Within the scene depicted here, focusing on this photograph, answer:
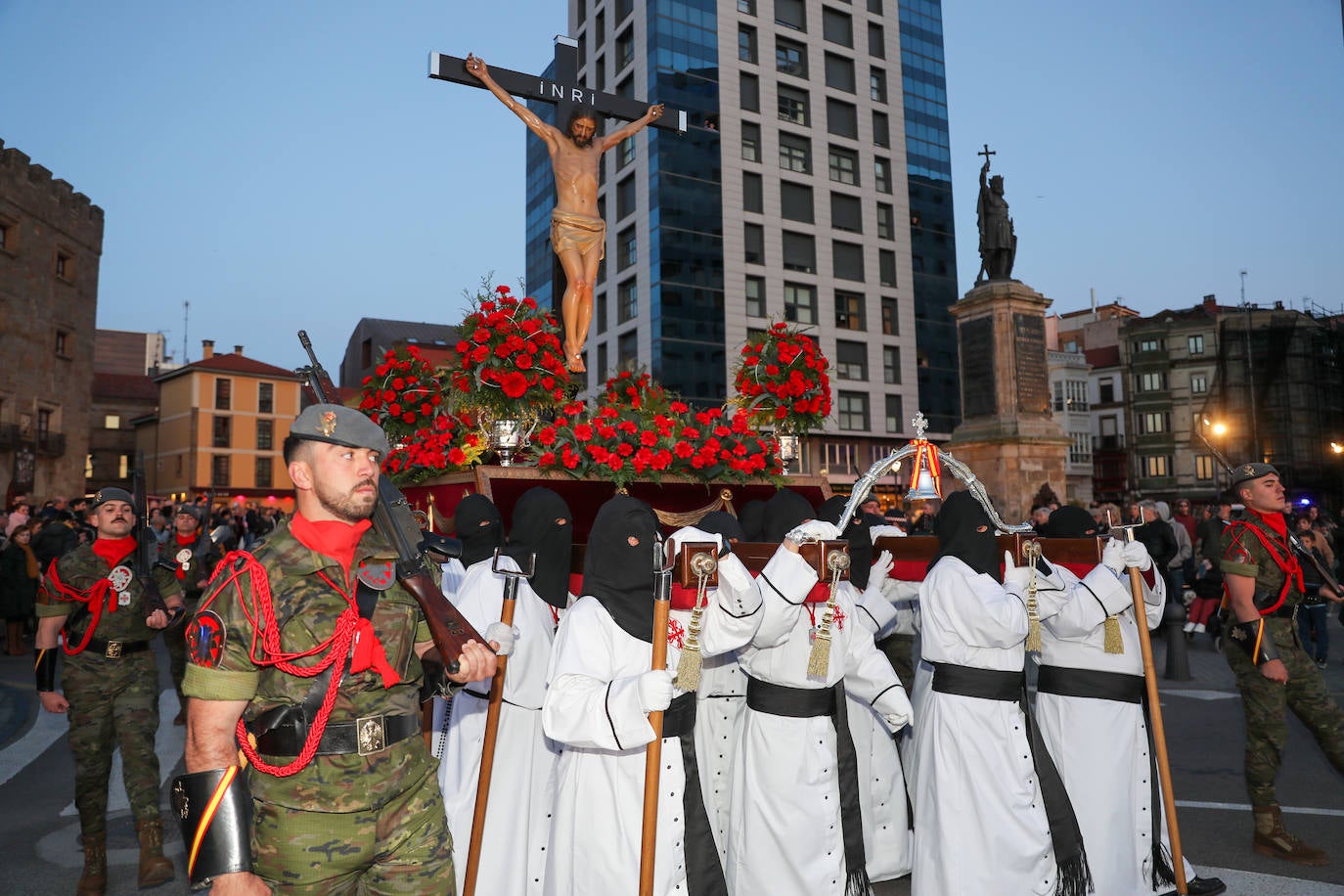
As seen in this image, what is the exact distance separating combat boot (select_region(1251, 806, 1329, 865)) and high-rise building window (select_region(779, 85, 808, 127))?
44.4 m

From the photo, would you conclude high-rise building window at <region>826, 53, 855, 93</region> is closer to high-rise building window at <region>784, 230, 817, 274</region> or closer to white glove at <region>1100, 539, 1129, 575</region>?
high-rise building window at <region>784, 230, 817, 274</region>

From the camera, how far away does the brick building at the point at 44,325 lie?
3266 cm

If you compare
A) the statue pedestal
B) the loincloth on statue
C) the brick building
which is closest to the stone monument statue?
the statue pedestal

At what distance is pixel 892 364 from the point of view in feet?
160

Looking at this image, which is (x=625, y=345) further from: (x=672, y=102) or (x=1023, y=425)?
(x=1023, y=425)

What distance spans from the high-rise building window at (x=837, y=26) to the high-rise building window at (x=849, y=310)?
1329 cm

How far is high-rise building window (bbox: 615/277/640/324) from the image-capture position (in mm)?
45094

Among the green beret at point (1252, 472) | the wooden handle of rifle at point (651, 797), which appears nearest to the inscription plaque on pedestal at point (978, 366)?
the green beret at point (1252, 472)

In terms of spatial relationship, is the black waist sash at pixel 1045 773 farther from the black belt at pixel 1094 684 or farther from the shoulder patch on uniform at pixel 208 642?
the shoulder patch on uniform at pixel 208 642

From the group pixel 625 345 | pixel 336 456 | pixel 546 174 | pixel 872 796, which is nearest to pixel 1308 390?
pixel 625 345

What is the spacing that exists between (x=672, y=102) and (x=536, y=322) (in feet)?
128

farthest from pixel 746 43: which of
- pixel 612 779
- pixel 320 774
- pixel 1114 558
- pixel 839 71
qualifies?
pixel 320 774

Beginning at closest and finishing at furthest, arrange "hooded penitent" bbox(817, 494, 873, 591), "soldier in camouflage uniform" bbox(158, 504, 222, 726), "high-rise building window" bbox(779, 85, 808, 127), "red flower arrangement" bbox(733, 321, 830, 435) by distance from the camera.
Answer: "hooded penitent" bbox(817, 494, 873, 591)
"soldier in camouflage uniform" bbox(158, 504, 222, 726)
"red flower arrangement" bbox(733, 321, 830, 435)
"high-rise building window" bbox(779, 85, 808, 127)

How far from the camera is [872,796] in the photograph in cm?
599
